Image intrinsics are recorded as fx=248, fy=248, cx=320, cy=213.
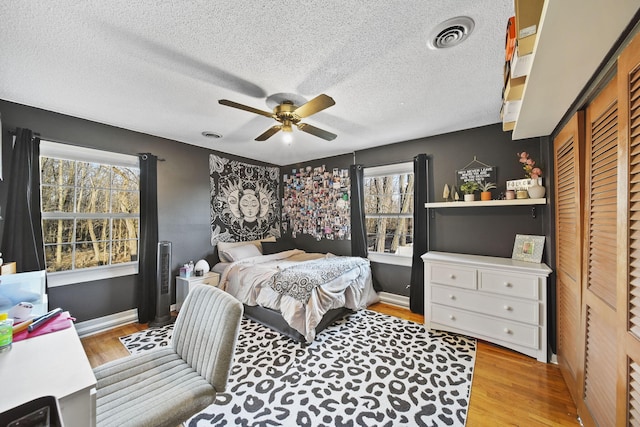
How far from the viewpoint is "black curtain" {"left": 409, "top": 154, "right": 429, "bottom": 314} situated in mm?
3221

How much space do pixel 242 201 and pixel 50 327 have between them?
3.00 m

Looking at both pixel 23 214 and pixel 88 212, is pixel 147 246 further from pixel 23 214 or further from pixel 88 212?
pixel 23 214

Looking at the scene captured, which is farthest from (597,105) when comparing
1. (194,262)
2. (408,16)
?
(194,262)

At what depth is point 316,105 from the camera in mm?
1806

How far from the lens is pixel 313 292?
2.54 meters

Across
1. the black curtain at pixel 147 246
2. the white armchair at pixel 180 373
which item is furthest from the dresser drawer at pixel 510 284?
the black curtain at pixel 147 246

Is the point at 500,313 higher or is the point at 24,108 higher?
the point at 24,108

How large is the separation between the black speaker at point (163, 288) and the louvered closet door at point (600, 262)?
3701 mm

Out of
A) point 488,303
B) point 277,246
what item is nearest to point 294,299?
point 488,303

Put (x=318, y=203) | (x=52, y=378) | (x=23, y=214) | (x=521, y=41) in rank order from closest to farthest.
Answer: (x=52, y=378)
(x=521, y=41)
(x=23, y=214)
(x=318, y=203)

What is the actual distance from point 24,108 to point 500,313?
16.1 feet

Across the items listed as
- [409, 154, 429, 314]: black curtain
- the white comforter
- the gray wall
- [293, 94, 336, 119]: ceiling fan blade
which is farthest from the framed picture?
the gray wall

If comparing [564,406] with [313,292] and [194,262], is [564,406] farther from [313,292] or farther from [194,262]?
[194,262]

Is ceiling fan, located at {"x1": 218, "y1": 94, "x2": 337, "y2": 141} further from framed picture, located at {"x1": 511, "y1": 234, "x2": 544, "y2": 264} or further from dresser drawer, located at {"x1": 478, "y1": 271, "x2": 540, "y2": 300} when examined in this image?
framed picture, located at {"x1": 511, "y1": 234, "x2": 544, "y2": 264}
